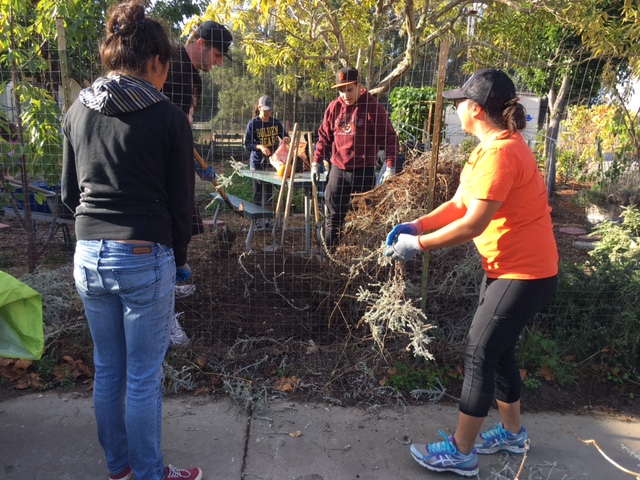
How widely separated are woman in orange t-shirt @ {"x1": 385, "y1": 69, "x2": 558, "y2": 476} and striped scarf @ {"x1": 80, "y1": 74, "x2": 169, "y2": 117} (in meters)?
1.27

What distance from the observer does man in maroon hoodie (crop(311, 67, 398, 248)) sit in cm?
443

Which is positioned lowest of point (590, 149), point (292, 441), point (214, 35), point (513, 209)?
point (292, 441)

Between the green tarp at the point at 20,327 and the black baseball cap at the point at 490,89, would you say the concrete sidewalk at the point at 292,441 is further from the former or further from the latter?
the black baseball cap at the point at 490,89

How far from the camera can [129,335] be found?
2.00 m

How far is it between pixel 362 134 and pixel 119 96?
298 cm

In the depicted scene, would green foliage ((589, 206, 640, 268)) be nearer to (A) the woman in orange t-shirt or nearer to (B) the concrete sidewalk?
(B) the concrete sidewalk

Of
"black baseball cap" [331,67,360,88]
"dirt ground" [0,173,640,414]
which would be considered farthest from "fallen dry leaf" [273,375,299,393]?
"black baseball cap" [331,67,360,88]

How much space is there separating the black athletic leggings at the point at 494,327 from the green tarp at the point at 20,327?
2.04 meters

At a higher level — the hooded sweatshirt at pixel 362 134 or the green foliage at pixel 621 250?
the hooded sweatshirt at pixel 362 134

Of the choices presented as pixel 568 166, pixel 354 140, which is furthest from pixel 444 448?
pixel 568 166

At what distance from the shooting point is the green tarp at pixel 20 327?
2318mm

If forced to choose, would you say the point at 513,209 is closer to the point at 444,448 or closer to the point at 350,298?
the point at 444,448

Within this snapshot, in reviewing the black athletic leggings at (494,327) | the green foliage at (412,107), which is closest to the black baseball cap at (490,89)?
the black athletic leggings at (494,327)

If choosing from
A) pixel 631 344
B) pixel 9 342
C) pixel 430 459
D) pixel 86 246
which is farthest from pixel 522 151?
pixel 9 342
